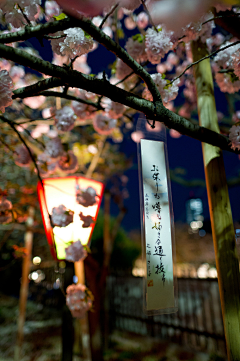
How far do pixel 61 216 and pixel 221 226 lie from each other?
1417 millimetres

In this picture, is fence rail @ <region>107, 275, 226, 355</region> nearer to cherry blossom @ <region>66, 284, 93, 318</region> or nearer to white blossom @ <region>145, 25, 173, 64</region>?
cherry blossom @ <region>66, 284, 93, 318</region>

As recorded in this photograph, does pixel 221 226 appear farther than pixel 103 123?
No

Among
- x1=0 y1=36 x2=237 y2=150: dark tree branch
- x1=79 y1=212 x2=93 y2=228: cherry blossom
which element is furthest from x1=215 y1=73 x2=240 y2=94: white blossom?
x1=79 y1=212 x2=93 y2=228: cherry blossom

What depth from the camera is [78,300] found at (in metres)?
2.48

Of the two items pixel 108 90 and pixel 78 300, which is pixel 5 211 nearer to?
pixel 78 300

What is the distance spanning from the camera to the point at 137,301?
6574mm

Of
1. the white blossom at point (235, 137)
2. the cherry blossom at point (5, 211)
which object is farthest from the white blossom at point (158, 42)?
the cherry blossom at point (5, 211)

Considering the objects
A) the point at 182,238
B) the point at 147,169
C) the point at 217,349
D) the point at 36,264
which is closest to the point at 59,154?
the point at 147,169

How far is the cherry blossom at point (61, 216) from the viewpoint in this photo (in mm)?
1914

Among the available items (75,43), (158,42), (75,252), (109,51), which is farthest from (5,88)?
(75,252)

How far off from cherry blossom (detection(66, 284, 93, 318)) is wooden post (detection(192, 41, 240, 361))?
1479 mm

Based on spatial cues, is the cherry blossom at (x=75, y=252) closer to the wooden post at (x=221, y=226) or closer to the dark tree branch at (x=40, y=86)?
the wooden post at (x=221, y=226)

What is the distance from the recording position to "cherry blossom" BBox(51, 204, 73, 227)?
1.91m

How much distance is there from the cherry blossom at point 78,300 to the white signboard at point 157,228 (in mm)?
1408
